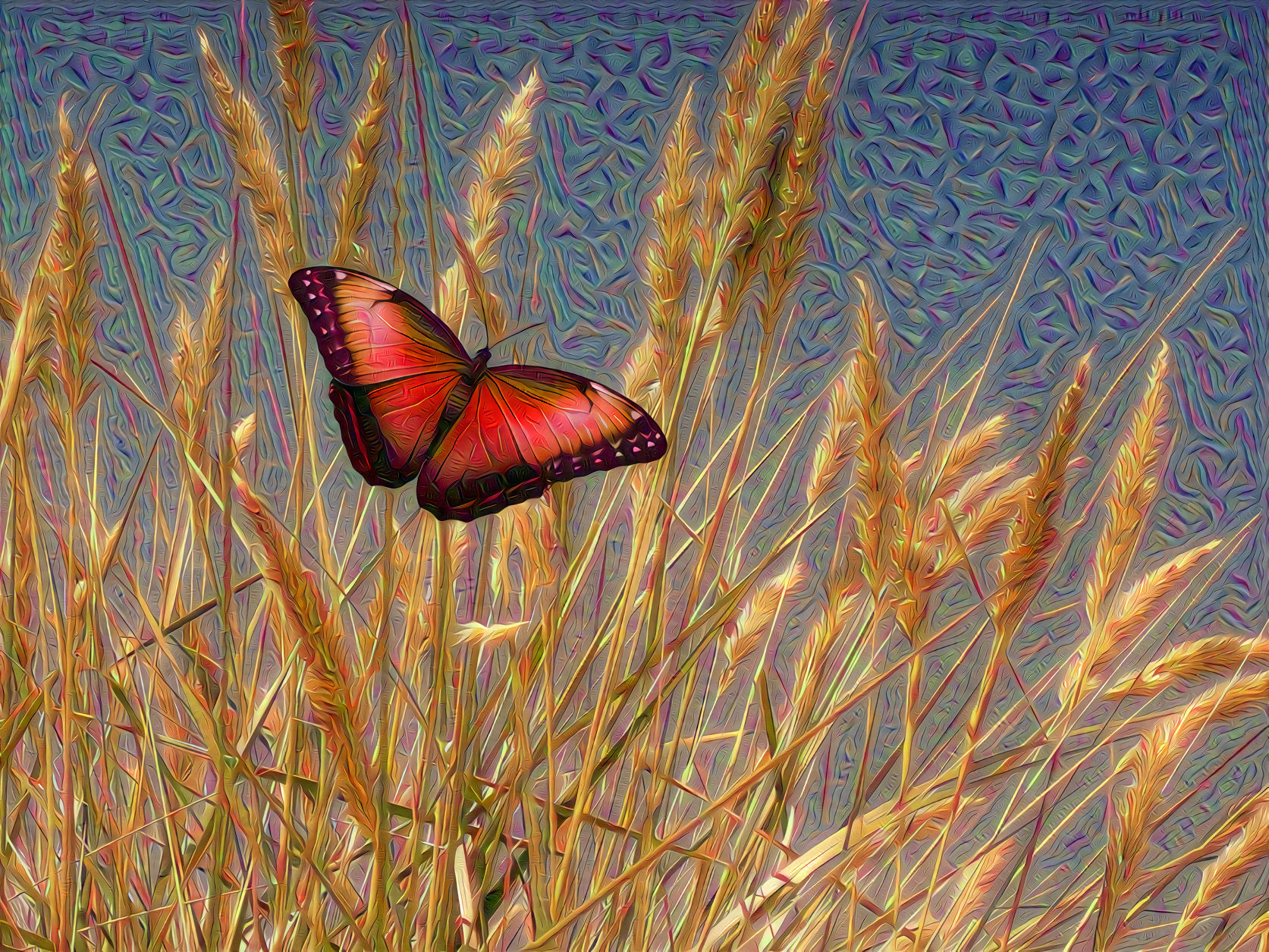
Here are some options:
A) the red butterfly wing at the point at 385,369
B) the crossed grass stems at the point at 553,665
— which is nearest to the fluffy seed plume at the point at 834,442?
the crossed grass stems at the point at 553,665

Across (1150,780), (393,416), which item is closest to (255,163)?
(393,416)

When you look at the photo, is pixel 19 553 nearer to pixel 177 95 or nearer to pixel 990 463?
pixel 177 95

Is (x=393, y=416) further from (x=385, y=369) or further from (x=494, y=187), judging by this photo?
(x=494, y=187)

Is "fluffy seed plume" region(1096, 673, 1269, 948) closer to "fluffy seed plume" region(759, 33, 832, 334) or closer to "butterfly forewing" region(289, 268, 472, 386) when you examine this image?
"fluffy seed plume" region(759, 33, 832, 334)

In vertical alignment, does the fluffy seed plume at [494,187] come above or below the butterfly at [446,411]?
above

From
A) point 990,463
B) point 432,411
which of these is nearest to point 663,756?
point 432,411

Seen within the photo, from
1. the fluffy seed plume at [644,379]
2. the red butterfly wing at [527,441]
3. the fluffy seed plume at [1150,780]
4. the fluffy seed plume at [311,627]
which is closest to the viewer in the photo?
the fluffy seed plume at [311,627]

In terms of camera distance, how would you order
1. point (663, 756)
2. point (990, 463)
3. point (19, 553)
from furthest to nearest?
point (990, 463)
point (663, 756)
point (19, 553)

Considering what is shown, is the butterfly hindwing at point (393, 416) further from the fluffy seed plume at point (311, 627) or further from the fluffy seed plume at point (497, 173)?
the fluffy seed plume at point (311, 627)
